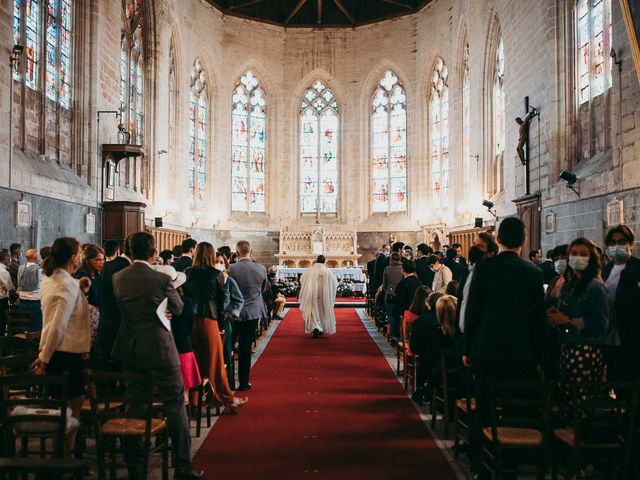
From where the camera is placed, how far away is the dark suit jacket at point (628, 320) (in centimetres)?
462

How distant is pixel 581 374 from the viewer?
440 cm

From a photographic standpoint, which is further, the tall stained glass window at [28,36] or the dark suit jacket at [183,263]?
the tall stained glass window at [28,36]

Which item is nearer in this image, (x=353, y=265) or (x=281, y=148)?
(x=353, y=265)

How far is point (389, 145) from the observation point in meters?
25.9

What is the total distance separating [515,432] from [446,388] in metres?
1.37

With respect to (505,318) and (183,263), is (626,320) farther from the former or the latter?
(183,263)

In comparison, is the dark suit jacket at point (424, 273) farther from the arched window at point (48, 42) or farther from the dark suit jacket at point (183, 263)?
the arched window at point (48, 42)

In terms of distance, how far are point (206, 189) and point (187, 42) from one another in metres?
5.62

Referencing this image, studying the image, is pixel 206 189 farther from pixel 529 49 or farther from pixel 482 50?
pixel 529 49

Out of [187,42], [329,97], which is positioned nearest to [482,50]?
[329,97]

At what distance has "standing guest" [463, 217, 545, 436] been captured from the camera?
4.10 meters

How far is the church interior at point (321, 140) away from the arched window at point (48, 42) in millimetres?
49

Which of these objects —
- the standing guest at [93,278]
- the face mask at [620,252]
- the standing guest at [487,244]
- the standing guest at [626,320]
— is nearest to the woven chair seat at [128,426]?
the standing guest at [93,278]

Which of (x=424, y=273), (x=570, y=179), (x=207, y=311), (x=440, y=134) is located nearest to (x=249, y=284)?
(x=207, y=311)
